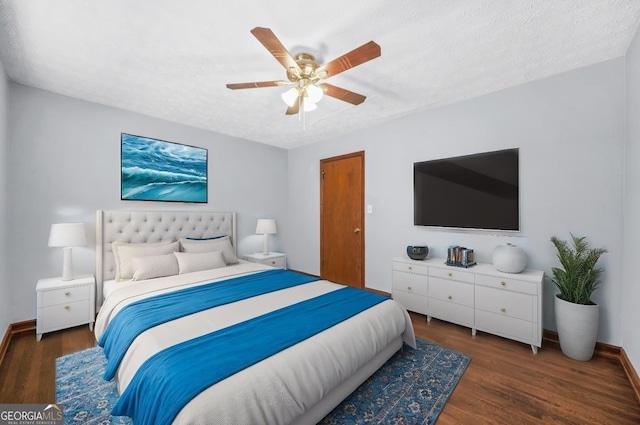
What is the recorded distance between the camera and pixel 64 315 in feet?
8.55

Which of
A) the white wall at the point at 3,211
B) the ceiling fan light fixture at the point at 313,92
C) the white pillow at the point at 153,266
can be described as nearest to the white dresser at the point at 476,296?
the ceiling fan light fixture at the point at 313,92

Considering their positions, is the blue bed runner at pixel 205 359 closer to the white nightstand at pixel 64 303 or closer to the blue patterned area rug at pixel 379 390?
the blue patterned area rug at pixel 379 390

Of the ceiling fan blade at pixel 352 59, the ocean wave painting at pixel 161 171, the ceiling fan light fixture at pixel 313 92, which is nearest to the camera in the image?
the ceiling fan blade at pixel 352 59

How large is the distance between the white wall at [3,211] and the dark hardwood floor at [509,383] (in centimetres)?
30

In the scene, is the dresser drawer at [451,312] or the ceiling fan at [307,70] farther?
the dresser drawer at [451,312]

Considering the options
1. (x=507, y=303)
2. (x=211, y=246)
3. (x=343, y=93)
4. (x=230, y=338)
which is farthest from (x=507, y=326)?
(x=211, y=246)

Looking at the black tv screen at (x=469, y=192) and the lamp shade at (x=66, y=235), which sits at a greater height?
the black tv screen at (x=469, y=192)

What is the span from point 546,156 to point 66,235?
15.4 ft

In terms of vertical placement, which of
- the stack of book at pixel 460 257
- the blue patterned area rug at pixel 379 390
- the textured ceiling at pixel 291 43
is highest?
the textured ceiling at pixel 291 43

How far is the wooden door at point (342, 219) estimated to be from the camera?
4059 mm

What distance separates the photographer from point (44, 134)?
2.75 meters

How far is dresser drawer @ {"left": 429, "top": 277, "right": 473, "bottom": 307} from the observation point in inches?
105

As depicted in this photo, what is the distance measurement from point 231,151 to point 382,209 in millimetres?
2563

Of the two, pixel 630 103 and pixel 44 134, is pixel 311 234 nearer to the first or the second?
pixel 44 134
